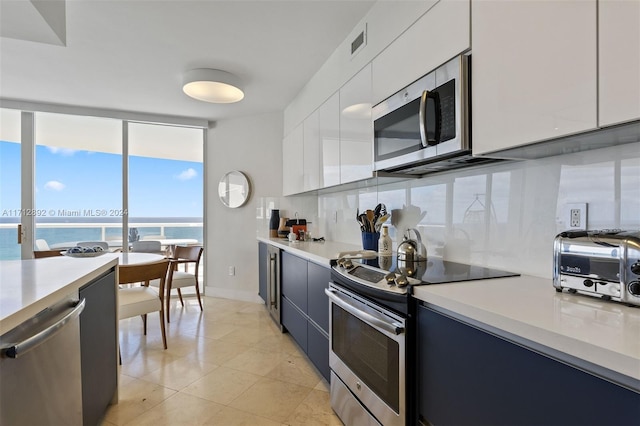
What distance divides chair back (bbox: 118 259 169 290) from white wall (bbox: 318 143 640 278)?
198 centimetres

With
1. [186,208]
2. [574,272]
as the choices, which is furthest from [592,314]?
[186,208]

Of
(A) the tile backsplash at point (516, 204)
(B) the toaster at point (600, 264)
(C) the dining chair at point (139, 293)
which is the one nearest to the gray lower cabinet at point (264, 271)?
(C) the dining chair at point (139, 293)

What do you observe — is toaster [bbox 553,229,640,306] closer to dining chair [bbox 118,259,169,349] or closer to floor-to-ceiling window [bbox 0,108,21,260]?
dining chair [bbox 118,259,169,349]

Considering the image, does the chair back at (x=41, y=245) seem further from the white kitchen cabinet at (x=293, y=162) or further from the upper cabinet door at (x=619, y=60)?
the upper cabinet door at (x=619, y=60)

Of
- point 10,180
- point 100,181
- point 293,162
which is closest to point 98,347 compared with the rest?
point 293,162

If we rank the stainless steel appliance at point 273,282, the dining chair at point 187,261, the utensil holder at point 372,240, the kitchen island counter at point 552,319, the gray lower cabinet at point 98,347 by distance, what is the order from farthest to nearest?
the dining chair at point 187,261 < the stainless steel appliance at point 273,282 < the utensil holder at point 372,240 < the gray lower cabinet at point 98,347 < the kitchen island counter at point 552,319

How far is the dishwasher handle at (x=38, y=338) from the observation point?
93 centimetres

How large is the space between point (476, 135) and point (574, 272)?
0.59 m

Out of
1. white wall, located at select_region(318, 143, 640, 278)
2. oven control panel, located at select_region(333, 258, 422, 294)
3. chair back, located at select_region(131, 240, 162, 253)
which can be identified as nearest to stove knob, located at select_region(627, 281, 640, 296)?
white wall, located at select_region(318, 143, 640, 278)

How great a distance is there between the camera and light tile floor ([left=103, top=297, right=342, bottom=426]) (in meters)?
1.90

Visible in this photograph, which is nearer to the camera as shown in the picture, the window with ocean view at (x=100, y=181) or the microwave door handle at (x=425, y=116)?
the microwave door handle at (x=425, y=116)

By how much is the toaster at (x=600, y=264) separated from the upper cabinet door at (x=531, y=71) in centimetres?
33

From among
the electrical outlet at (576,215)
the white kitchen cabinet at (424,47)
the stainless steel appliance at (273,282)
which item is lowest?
the stainless steel appliance at (273,282)

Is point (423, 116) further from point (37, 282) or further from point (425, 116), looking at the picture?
point (37, 282)
